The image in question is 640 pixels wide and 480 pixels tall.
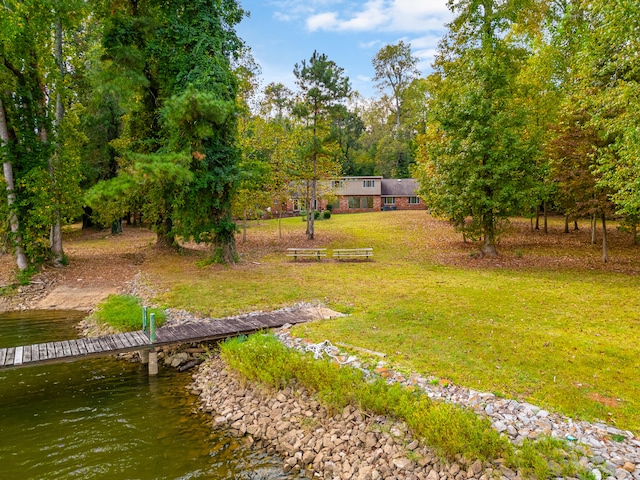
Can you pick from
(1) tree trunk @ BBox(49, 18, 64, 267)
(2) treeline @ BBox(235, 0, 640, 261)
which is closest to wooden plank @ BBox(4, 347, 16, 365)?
(1) tree trunk @ BBox(49, 18, 64, 267)

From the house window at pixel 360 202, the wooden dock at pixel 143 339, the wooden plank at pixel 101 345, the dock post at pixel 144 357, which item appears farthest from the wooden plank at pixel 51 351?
the house window at pixel 360 202

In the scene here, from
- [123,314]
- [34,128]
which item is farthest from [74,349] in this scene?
[34,128]

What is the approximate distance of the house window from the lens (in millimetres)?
45656

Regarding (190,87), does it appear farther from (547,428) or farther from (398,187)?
(398,187)

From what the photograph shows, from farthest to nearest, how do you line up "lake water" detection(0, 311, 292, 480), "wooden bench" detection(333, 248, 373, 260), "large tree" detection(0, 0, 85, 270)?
"wooden bench" detection(333, 248, 373, 260) → "large tree" detection(0, 0, 85, 270) → "lake water" detection(0, 311, 292, 480)

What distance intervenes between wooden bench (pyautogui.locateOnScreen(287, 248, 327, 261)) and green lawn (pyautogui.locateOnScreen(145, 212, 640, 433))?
696 millimetres

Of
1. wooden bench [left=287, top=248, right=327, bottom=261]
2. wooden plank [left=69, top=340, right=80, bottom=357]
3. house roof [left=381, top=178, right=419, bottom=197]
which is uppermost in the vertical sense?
house roof [left=381, top=178, right=419, bottom=197]

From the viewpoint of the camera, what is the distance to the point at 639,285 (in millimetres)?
13086

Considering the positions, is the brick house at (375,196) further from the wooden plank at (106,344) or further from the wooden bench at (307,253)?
the wooden plank at (106,344)

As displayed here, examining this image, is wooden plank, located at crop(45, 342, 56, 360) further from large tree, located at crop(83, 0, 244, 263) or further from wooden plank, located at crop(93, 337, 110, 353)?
large tree, located at crop(83, 0, 244, 263)

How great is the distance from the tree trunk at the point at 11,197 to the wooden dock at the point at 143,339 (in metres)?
9.11

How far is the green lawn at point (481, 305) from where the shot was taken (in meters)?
6.62

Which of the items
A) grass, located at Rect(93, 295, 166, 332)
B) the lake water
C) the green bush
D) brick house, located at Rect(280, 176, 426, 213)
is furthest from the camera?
brick house, located at Rect(280, 176, 426, 213)

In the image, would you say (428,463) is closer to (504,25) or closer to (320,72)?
(504,25)
